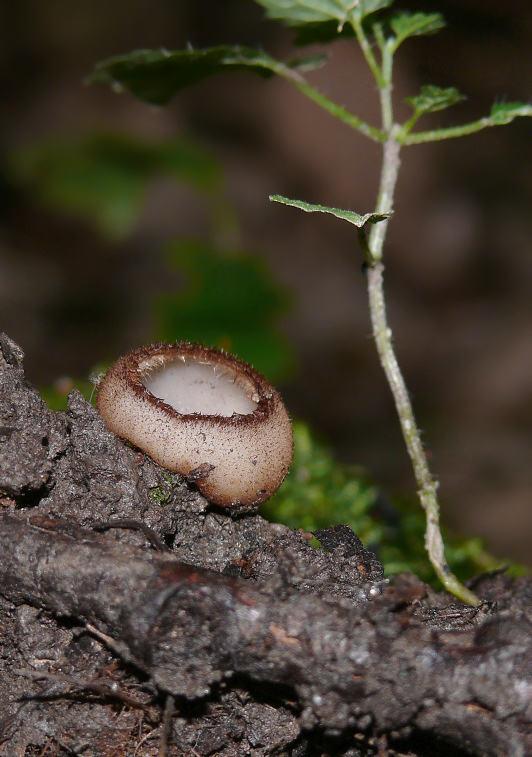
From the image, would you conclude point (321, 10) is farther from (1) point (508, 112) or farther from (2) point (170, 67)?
(1) point (508, 112)

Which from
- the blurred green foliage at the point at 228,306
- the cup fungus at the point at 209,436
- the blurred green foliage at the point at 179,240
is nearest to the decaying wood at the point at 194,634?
the cup fungus at the point at 209,436

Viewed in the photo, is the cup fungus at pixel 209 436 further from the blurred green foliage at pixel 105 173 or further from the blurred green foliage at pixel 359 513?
the blurred green foliage at pixel 105 173

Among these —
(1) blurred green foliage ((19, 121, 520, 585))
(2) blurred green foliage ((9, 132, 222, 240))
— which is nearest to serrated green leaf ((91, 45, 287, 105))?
(1) blurred green foliage ((19, 121, 520, 585))

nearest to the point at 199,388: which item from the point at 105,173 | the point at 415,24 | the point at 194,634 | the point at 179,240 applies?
the point at 194,634

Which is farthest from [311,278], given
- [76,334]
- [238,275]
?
[76,334]

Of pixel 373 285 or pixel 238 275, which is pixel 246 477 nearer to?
pixel 373 285

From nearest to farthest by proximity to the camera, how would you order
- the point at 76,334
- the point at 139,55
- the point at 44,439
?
the point at 44,439, the point at 139,55, the point at 76,334

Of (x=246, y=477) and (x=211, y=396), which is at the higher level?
(x=211, y=396)
